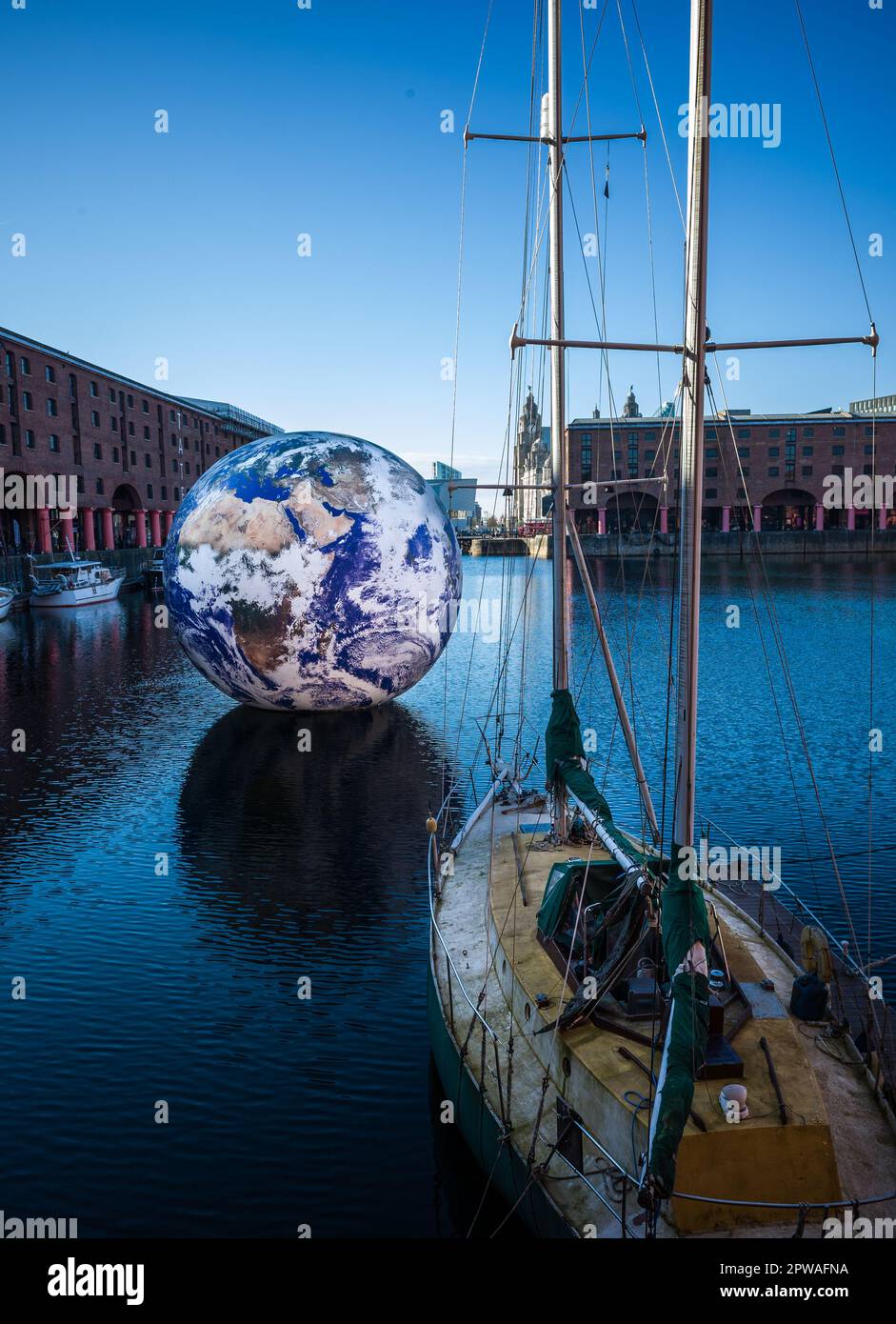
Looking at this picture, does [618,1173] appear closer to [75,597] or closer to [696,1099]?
[696,1099]

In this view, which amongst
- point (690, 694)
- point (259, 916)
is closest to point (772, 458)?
point (259, 916)

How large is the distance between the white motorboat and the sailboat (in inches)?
2163

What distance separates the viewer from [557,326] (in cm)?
1445

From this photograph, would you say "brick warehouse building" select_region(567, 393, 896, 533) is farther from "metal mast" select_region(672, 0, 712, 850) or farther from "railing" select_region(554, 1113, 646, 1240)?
"railing" select_region(554, 1113, 646, 1240)

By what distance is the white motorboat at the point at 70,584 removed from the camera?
6041cm

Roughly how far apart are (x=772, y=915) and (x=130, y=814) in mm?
13862

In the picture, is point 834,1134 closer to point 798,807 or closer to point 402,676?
point 798,807

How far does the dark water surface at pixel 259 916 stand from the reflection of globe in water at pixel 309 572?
8.06 ft

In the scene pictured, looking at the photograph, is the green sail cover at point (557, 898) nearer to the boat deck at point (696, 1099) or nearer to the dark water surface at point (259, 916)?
the boat deck at point (696, 1099)

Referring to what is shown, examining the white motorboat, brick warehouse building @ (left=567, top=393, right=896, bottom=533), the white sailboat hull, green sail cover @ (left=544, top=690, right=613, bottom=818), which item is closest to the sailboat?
green sail cover @ (left=544, top=690, right=613, bottom=818)

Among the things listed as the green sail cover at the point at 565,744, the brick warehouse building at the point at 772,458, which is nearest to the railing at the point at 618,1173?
the green sail cover at the point at 565,744

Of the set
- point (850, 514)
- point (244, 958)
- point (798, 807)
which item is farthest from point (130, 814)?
point (850, 514)

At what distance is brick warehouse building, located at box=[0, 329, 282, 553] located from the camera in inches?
2621

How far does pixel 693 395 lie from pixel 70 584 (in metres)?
59.7
